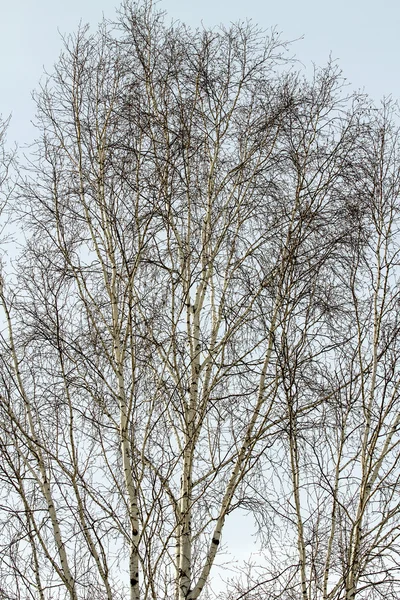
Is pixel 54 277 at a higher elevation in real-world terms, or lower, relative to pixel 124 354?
higher

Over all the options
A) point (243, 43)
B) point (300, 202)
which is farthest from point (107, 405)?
point (243, 43)

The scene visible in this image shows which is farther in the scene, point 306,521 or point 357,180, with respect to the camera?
point 357,180

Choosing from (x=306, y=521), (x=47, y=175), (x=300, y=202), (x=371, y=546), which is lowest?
(x=371, y=546)

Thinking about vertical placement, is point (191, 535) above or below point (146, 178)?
below

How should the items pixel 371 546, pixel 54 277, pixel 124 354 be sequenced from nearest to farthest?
pixel 371 546 → pixel 124 354 → pixel 54 277

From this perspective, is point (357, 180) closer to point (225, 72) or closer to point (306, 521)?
point (225, 72)

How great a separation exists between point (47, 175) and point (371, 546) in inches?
189

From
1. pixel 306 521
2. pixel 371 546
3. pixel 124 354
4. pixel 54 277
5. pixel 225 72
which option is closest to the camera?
pixel 371 546

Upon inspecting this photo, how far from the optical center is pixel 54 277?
28.0 ft

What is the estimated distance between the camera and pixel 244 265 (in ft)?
28.4

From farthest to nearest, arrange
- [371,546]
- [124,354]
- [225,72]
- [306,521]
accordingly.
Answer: [225,72] < [124,354] < [306,521] < [371,546]

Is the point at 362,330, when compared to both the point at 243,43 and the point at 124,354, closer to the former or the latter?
the point at 124,354

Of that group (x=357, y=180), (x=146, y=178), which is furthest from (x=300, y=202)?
(x=146, y=178)

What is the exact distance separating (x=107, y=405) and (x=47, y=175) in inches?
97.9
